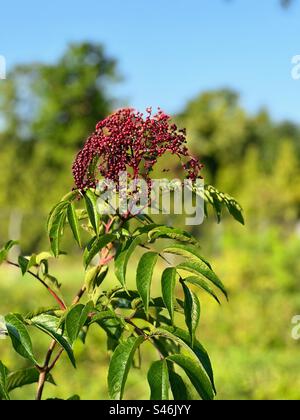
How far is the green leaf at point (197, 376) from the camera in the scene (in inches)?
44.4

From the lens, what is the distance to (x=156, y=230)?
1246 mm

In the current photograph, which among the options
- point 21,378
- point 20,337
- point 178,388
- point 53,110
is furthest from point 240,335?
point 53,110

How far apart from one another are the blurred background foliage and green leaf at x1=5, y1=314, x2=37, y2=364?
425 millimetres

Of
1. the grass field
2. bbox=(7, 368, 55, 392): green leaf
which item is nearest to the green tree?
the grass field

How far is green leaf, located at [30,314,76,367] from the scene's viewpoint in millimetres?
1172

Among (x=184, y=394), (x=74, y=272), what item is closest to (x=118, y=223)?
(x=184, y=394)

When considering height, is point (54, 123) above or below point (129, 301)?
above

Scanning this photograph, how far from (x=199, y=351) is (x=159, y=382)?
9 cm

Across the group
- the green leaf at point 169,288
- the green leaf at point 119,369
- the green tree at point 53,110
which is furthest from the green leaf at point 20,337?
the green tree at point 53,110

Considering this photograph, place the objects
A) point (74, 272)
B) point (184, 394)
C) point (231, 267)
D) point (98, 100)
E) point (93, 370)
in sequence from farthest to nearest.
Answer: point (98, 100)
point (74, 272)
point (231, 267)
point (93, 370)
point (184, 394)

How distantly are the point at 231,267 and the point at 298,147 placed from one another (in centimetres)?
2492

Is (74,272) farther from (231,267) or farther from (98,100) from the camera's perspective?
(98,100)

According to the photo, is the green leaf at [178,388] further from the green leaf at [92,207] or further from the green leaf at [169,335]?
the green leaf at [92,207]

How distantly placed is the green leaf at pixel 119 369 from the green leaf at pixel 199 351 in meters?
0.09
